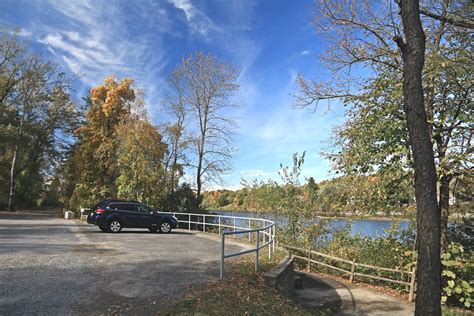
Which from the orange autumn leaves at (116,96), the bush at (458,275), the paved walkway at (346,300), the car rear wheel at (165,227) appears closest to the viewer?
the bush at (458,275)

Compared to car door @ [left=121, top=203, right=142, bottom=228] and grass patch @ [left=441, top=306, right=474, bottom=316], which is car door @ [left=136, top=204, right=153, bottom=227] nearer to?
car door @ [left=121, top=203, right=142, bottom=228]

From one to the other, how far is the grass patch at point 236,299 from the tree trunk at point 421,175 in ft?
8.91

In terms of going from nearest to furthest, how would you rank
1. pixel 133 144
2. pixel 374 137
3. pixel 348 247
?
pixel 374 137
pixel 348 247
pixel 133 144

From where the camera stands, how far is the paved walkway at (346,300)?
10852mm

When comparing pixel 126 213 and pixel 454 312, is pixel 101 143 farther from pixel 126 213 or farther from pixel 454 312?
pixel 454 312

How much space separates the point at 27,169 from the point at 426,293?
1950 inches

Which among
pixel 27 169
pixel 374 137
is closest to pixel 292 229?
pixel 374 137

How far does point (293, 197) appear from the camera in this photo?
66.1ft

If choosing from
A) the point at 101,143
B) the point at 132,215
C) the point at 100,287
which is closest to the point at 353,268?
the point at 100,287

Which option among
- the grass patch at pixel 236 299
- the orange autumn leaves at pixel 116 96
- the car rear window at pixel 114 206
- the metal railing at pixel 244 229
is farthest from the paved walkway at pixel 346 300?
the orange autumn leaves at pixel 116 96

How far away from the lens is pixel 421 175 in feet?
18.3

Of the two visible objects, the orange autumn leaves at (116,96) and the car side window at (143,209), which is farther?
the orange autumn leaves at (116,96)

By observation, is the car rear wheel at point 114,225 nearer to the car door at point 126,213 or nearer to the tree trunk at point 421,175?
the car door at point 126,213

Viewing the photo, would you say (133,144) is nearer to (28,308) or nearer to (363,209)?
(363,209)
